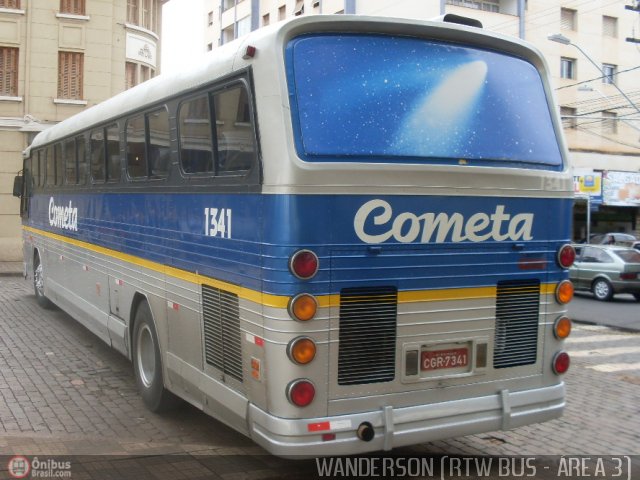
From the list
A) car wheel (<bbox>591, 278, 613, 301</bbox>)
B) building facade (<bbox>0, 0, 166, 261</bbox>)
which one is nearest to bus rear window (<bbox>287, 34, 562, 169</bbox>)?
car wheel (<bbox>591, 278, 613, 301</bbox>)

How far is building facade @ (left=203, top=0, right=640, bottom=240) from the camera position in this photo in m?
39.8

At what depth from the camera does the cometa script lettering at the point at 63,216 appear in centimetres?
1060

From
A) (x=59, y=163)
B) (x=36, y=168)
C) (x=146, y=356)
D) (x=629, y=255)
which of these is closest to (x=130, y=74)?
(x=36, y=168)

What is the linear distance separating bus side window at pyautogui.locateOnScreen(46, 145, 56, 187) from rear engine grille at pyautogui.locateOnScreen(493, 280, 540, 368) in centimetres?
861

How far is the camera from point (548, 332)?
19.4 ft

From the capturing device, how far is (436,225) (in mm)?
5297

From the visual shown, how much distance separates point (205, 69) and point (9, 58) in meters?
22.8

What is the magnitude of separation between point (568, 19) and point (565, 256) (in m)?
40.1

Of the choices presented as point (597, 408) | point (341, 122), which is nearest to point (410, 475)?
point (341, 122)

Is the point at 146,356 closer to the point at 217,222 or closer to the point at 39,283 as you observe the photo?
the point at 217,222

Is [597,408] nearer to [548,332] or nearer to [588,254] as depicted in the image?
[548,332]

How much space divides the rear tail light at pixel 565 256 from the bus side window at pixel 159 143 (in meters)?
3.43

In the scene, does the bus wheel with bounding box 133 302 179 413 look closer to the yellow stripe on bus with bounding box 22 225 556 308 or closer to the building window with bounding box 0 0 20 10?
the yellow stripe on bus with bounding box 22 225 556 308

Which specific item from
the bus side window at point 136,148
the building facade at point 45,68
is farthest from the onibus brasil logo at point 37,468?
the building facade at point 45,68
